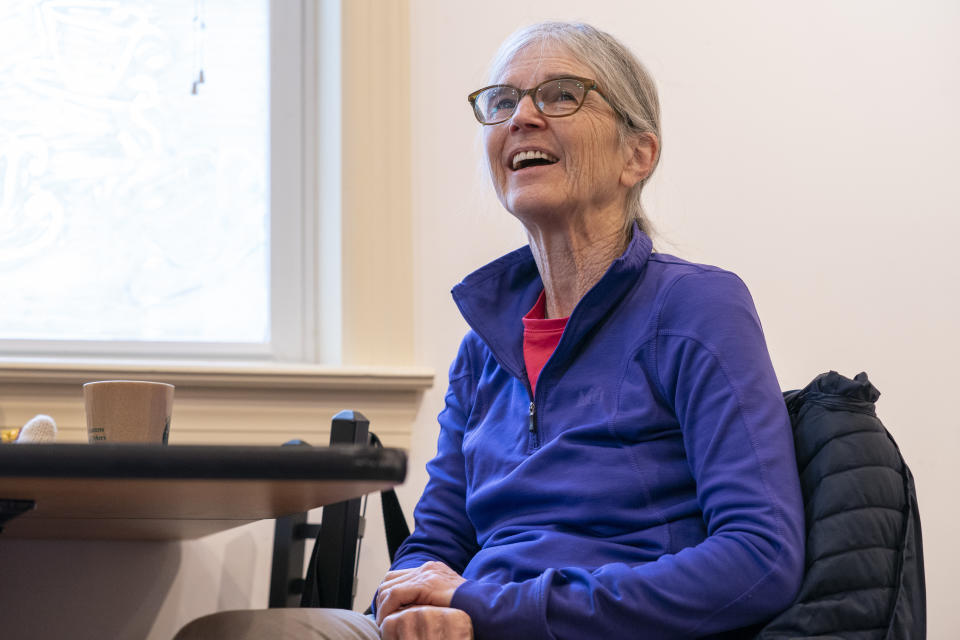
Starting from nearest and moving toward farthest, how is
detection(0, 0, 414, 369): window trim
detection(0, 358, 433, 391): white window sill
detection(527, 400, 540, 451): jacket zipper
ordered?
detection(527, 400, 540, 451): jacket zipper → detection(0, 358, 433, 391): white window sill → detection(0, 0, 414, 369): window trim

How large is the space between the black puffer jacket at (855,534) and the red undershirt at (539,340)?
385mm

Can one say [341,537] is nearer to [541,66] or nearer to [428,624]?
[428,624]

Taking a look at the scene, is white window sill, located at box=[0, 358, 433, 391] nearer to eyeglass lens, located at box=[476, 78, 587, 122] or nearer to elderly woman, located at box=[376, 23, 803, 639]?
elderly woman, located at box=[376, 23, 803, 639]

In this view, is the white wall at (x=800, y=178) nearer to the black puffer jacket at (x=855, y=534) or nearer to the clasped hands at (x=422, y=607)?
the clasped hands at (x=422, y=607)

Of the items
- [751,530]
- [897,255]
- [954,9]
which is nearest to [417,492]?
[751,530]

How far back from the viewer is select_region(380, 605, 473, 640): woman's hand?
1045 mm

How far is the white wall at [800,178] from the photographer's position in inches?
81.4

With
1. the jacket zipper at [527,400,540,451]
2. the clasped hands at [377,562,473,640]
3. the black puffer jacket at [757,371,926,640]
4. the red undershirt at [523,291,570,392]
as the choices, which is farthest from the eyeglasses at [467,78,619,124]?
the clasped hands at [377,562,473,640]

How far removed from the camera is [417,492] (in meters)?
1.94

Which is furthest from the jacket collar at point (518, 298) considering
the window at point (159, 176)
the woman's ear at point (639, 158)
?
the window at point (159, 176)

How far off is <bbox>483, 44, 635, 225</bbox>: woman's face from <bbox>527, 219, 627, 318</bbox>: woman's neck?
0.07 feet

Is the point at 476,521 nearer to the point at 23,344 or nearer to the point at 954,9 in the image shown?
the point at 23,344

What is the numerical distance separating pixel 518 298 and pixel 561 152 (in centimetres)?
22

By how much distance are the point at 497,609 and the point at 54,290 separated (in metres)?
1.46
